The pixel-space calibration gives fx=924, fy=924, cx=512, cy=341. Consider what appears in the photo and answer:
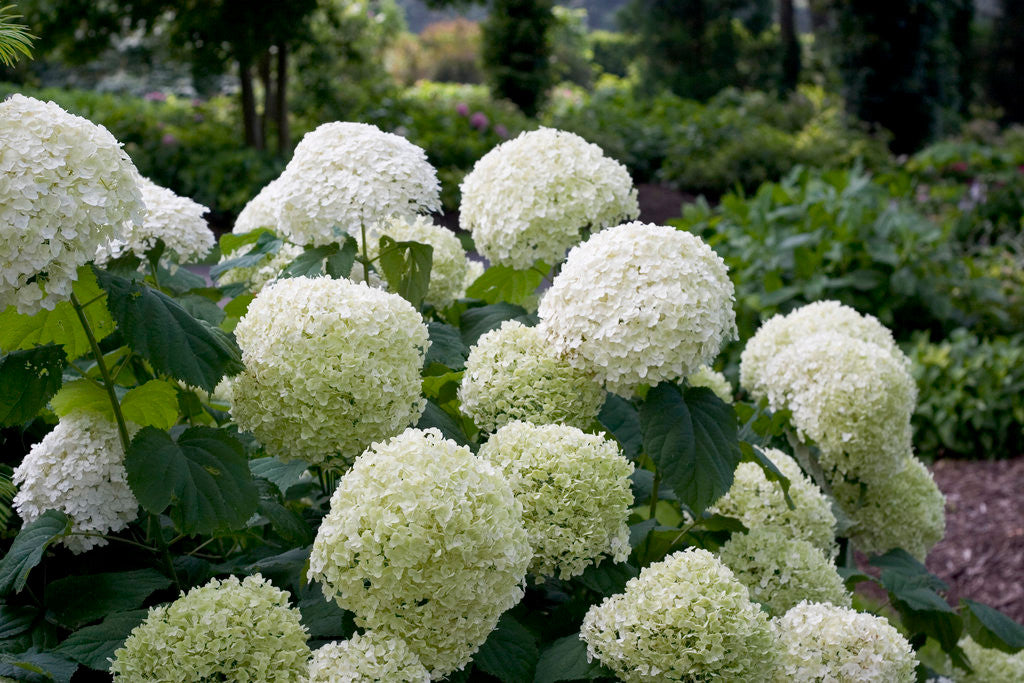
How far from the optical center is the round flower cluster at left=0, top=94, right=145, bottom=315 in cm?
116

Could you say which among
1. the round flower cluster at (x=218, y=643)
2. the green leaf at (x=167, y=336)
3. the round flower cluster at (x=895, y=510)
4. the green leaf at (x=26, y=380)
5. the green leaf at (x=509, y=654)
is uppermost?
the green leaf at (x=167, y=336)

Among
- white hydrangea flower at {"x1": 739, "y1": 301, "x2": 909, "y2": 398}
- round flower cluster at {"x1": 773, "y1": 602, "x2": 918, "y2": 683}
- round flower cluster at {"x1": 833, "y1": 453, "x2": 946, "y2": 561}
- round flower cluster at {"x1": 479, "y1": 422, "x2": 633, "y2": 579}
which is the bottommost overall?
round flower cluster at {"x1": 833, "y1": 453, "x2": 946, "y2": 561}

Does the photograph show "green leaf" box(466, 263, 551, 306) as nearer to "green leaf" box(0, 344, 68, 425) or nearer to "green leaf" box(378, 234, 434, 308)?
"green leaf" box(378, 234, 434, 308)

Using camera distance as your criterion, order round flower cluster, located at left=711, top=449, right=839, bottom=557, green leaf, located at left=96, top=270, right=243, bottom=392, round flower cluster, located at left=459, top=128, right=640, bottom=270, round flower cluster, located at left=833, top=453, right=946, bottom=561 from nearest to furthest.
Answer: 1. green leaf, located at left=96, top=270, right=243, bottom=392
2. round flower cluster, located at left=459, top=128, right=640, bottom=270
3. round flower cluster, located at left=711, top=449, right=839, bottom=557
4. round flower cluster, located at left=833, top=453, right=946, bottom=561

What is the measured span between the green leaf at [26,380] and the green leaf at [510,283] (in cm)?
101

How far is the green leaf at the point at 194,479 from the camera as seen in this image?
4.42 feet

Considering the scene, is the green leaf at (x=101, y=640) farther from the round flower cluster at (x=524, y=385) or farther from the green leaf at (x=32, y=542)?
the round flower cluster at (x=524, y=385)

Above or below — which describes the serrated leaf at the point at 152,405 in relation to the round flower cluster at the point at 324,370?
below

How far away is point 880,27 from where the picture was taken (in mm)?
12461

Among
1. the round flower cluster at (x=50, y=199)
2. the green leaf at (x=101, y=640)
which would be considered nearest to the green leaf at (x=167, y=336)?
the round flower cluster at (x=50, y=199)

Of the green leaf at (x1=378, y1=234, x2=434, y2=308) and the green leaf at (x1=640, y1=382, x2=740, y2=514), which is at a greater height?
the green leaf at (x1=378, y1=234, x2=434, y2=308)

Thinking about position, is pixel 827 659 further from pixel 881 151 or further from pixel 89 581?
pixel 881 151

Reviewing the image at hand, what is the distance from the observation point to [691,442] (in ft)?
5.10

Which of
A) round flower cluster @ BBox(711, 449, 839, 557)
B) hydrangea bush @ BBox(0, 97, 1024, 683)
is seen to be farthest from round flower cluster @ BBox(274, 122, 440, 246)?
round flower cluster @ BBox(711, 449, 839, 557)
